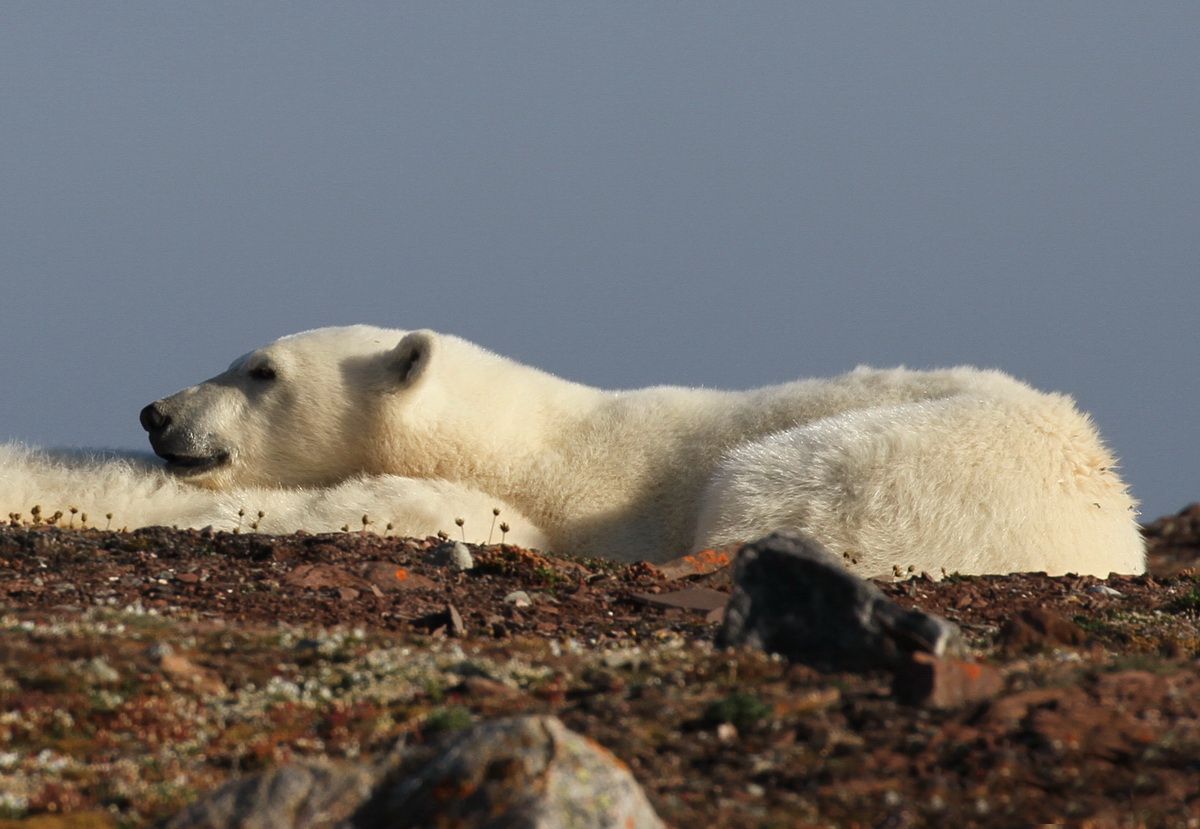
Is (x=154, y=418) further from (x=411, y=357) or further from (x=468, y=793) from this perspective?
(x=468, y=793)

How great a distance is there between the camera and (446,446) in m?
9.34

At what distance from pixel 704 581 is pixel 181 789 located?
4142 millimetres

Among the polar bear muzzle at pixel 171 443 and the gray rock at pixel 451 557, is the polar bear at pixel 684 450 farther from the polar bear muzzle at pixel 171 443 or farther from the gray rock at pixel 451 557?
the gray rock at pixel 451 557

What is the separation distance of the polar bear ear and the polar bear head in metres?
0.01

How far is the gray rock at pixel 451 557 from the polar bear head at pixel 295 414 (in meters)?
2.08

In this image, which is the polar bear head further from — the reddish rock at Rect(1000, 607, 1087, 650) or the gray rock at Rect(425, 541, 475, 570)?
the reddish rock at Rect(1000, 607, 1087, 650)

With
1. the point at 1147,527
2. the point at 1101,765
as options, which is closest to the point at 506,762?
the point at 1101,765

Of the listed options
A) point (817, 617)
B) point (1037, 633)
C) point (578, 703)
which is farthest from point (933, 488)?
point (578, 703)

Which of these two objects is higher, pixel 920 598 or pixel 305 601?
pixel 920 598

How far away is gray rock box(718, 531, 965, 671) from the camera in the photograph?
433 cm

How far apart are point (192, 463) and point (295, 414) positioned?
2.72ft

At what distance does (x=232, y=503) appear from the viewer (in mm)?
8664

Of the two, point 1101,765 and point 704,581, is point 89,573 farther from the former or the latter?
point 1101,765

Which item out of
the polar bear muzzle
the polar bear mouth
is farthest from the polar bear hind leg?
the polar bear muzzle
